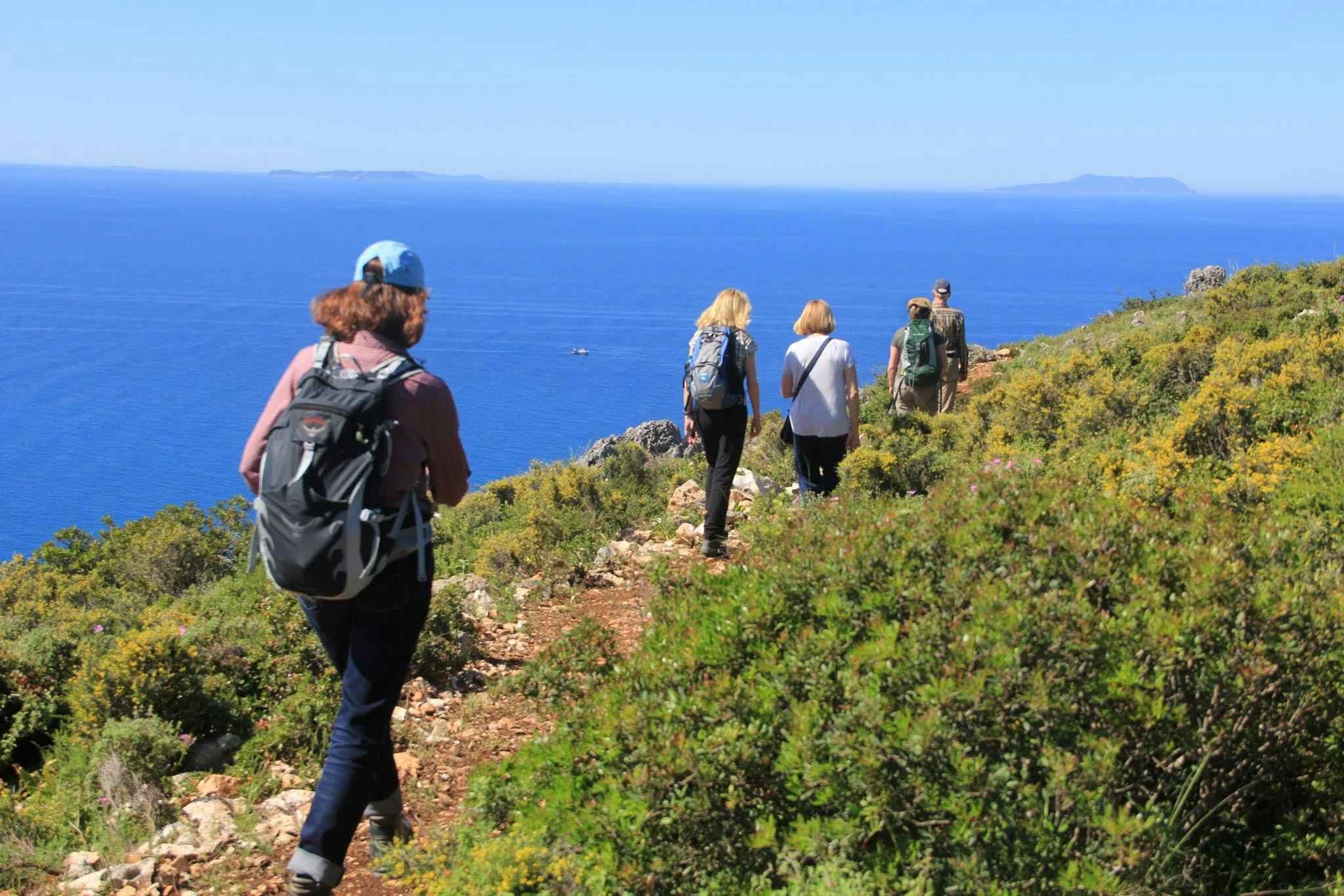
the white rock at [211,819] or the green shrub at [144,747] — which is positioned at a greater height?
the green shrub at [144,747]

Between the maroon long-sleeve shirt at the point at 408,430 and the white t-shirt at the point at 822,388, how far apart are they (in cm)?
385

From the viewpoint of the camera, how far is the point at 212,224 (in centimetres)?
16538

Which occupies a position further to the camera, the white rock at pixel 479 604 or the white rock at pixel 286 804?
the white rock at pixel 479 604

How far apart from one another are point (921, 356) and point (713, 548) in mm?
3591

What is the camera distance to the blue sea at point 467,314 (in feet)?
152

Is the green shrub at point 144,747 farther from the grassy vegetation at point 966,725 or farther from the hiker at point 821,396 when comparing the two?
the hiker at point 821,396

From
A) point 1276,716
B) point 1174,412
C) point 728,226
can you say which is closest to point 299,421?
point 1276,716

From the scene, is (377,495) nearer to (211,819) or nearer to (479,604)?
(211,819)

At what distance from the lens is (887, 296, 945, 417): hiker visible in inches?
373

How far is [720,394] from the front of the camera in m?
6.38

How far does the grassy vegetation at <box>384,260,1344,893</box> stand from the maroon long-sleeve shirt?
82 centimetres

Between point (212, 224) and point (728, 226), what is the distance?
84.3 m

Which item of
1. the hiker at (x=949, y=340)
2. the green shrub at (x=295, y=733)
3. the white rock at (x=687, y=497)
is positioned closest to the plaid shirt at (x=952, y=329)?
the hiker at (x=949, y=340)

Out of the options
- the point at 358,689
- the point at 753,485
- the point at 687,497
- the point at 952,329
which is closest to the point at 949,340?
the point at 952,329
